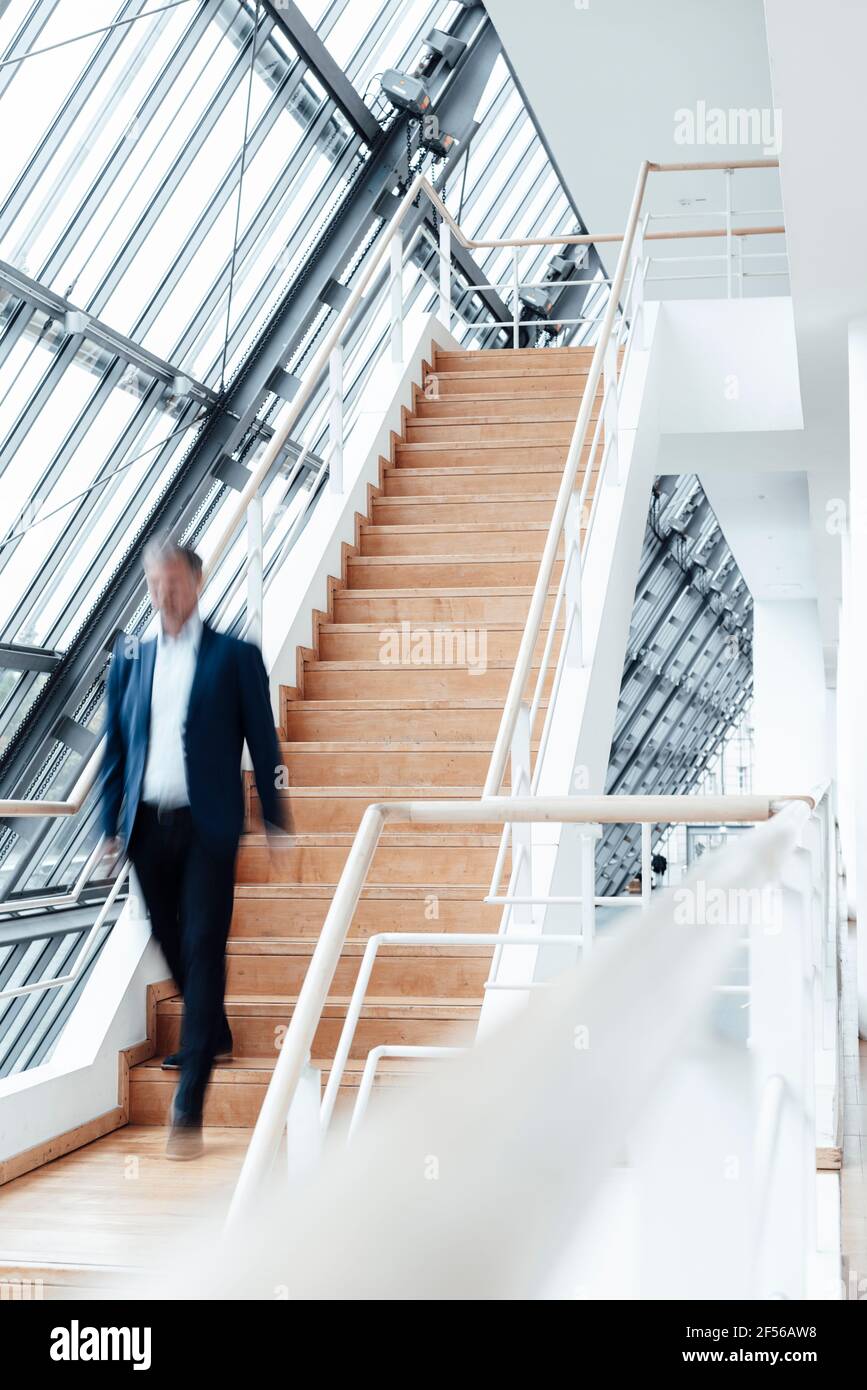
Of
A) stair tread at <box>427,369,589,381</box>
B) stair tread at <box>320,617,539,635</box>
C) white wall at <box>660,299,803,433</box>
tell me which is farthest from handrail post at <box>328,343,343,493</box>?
white wall at <box>660,299,803,433</box>

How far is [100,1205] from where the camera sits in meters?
2.50

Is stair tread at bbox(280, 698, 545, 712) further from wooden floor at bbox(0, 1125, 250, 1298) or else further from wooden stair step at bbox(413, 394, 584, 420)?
wooden stair step at bbox(413, 394, 584, 420)

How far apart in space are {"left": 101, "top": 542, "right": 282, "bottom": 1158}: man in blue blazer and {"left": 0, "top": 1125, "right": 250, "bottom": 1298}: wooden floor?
10 centimetres

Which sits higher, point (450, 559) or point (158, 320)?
point (158, 320)

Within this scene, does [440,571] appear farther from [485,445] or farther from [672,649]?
[672,649]

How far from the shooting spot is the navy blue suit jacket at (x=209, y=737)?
101 inches

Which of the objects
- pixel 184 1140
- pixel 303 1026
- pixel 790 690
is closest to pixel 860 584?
pixel 184 1140

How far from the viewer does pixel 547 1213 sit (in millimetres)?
372

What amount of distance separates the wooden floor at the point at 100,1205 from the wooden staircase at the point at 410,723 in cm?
29

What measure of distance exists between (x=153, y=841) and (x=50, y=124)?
4.89m

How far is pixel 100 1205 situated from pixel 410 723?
2.06 meters

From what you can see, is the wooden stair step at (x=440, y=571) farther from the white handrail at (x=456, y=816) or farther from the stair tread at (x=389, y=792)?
the white handrail at (x=456, y=816)

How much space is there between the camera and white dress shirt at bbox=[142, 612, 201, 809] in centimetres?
258
